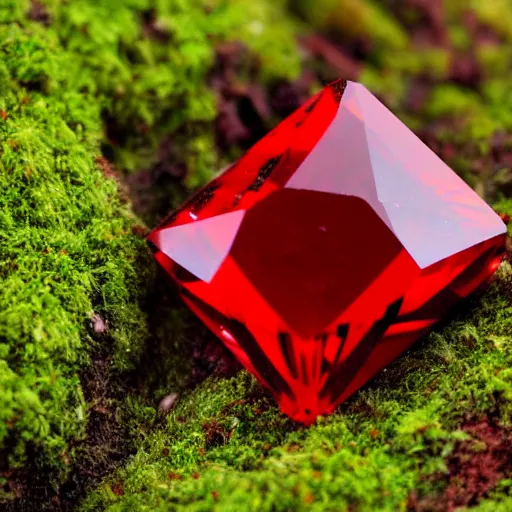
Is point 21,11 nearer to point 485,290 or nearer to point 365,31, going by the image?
point 485,290

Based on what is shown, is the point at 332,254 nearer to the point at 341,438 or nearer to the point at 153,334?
the point at 341,438

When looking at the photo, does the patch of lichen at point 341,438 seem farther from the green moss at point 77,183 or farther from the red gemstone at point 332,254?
the green moss at point 77,183

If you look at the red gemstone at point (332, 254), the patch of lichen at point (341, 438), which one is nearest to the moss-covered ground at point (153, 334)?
the patch of lichen at point (341, 438)

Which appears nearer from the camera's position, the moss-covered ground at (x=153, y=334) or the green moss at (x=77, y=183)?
the moss-covered ground at (x=153, y=334)

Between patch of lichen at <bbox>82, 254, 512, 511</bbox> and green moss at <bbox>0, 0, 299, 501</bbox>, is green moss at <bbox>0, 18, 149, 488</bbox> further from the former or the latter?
patch of lichen at <bbox>82, 254, 512, 511</bbox>

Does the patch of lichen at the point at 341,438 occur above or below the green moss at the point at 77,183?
below

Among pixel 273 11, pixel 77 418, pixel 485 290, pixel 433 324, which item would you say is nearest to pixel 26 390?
pixel 77 418

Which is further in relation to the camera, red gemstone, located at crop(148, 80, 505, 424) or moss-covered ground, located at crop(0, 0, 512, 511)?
red gemstone, located at crop(148, 80, 505, 424)

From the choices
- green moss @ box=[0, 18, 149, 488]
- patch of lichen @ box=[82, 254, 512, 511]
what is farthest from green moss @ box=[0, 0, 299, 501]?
patch of lichen @ box=[82, 254, 512, 511]
